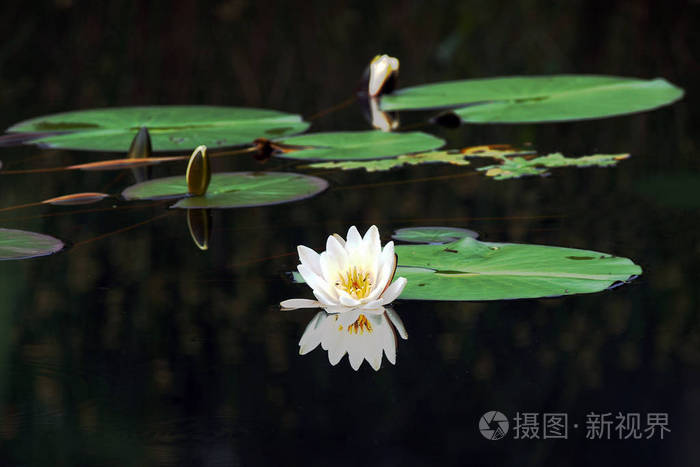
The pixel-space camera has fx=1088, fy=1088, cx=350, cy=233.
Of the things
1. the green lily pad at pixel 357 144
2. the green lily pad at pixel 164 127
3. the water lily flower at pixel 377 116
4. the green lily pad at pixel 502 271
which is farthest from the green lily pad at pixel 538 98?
the green lily pad at pixel 502 271

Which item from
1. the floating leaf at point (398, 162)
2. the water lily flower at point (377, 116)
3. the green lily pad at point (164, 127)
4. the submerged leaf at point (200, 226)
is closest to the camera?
the submerged leaf at point (200, 226)

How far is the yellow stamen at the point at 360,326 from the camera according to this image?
86.4 inches

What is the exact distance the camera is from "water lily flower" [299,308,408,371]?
208 centimetres

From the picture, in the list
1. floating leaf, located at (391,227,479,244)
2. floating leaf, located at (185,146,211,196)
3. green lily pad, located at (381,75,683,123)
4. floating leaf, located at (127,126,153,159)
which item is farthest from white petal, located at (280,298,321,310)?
green lily pad, located at (381,75,683,123)

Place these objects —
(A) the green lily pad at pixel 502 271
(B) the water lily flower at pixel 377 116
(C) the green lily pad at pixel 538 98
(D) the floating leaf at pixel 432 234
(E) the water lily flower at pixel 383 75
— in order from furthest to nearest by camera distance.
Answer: (E) the water lily flower at pixel 383 75 < (B) the water lily flower at pixel 377 116 < (C) the green lily pad at pixel 538 98 < (D) the floating leaf at pixel 432 234 < (A) the green lily pad at pixel 502 271

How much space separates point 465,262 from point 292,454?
0.87 metres

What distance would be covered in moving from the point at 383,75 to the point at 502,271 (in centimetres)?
269

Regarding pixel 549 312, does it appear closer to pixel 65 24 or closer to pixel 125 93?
pixel 125 93

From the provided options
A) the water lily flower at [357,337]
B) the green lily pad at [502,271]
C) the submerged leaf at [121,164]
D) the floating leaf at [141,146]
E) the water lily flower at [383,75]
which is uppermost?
the water lily flower at [383,75]

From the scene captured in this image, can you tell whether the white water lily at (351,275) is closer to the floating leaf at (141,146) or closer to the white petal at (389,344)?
the white petal at (389,344)

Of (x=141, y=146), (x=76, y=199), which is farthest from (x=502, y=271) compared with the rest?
(x=141, y=146)

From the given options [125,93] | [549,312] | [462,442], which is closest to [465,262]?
[549,312]

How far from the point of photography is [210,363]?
2107mm

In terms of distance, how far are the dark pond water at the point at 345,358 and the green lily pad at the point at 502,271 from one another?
46 mm
